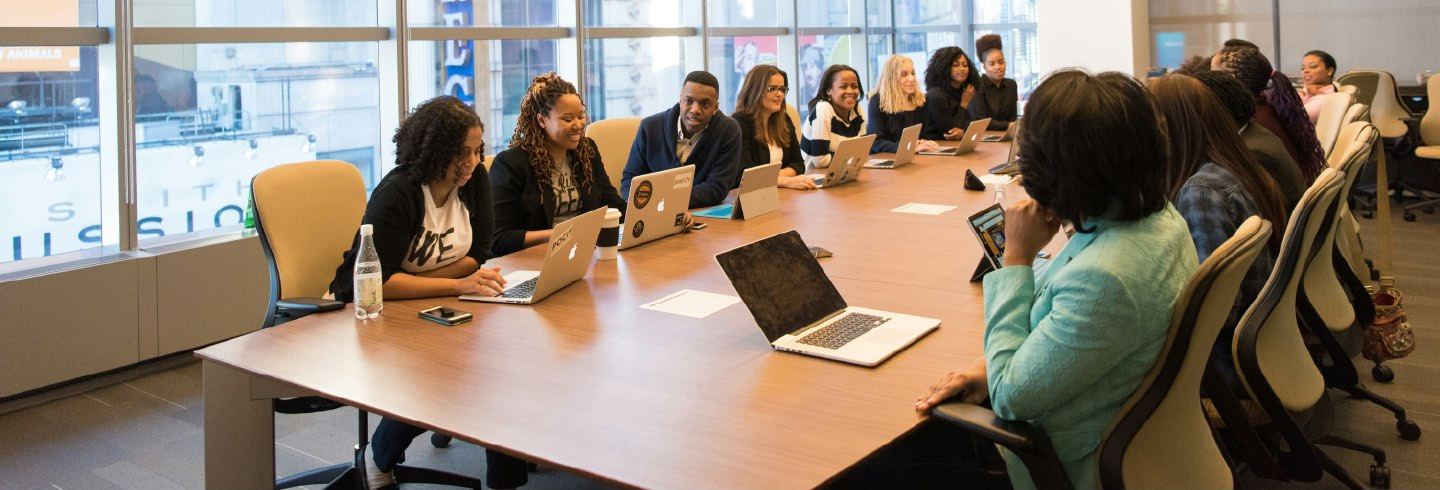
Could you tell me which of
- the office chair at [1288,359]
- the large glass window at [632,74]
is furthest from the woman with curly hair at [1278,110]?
the large glass window at [632,74]

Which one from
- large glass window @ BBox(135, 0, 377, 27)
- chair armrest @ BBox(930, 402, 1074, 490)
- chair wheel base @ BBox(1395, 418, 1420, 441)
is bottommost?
chair wheel base @ BBox(1395, 418, 1420, 441)

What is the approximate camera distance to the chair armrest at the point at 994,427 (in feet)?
5.75

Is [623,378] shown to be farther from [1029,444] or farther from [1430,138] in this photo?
[1430,138]

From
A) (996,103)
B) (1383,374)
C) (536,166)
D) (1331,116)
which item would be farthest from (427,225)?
(996,103)

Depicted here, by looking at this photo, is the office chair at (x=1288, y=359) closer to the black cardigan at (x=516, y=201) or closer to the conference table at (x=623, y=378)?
the conference table at (x=623, y=378)

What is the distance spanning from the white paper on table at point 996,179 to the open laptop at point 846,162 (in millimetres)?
510

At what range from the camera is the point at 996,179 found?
4867mm

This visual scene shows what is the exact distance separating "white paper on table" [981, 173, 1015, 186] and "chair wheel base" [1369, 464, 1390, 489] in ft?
6.34

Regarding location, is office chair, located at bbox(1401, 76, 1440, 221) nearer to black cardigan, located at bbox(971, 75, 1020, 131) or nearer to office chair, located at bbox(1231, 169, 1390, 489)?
black cardigan, located at bbox(971, 75, 1020, 131)

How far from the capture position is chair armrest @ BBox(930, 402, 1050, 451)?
1.75 m

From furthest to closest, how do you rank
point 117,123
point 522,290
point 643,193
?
1. point 117,123
2. point 643,193
3. point 522,290

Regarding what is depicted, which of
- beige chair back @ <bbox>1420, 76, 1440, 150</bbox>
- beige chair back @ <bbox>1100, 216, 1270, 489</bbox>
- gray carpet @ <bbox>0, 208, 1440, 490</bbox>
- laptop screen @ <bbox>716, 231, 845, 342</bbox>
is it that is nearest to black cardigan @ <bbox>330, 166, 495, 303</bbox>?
gray carpet @ <bbox>0, 208, 1440, 490</bbox>

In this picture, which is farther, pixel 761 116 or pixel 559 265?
pixel 761 116

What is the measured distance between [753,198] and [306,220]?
4.95 feet
